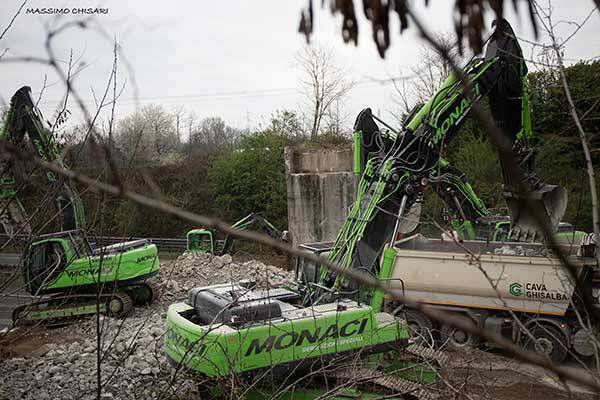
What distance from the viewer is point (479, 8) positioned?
3.57 ft

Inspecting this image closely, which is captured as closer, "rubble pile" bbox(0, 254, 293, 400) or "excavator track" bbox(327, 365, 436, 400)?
"excavator track" bbox(327, 365, 436, 400)

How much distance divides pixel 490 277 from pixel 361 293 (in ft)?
7.24

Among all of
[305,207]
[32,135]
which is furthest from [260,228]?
[32,135]

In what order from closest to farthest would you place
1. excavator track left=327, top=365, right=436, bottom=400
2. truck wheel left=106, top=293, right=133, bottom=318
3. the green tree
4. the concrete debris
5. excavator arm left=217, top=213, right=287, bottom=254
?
excavator track left=327, top=365, right=436, bottom=400 < the concrete debris < truck wheel left=106, top=293, right=133, bottom=318 < excavator arm left=217, top=213, right=287, bottom=254 < the green tree

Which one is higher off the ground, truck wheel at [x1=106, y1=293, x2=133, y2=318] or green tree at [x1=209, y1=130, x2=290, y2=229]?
green tree at [x1=209, y1=130, x2=290, y2=229]

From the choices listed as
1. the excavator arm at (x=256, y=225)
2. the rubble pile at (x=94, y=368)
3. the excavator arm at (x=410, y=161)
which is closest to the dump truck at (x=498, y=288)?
the excavator arm at (x=410, y=161)

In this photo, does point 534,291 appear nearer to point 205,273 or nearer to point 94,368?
point 94,368

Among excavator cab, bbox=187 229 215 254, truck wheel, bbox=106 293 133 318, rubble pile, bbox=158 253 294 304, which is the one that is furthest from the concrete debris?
excavator cab, bbox=187 229 215 254

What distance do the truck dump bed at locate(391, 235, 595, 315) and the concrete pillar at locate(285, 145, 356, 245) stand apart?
24.5 ft

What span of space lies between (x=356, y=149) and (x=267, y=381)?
363 centimetres

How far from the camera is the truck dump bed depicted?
25.8ft

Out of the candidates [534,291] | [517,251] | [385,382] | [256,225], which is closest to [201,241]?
[256,225]

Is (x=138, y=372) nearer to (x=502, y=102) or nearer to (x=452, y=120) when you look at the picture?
(x=452, y=120)

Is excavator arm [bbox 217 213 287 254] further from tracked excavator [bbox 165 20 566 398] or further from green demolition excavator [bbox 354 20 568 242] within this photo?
green demolition excavator [bbox 354 20 568 242]
